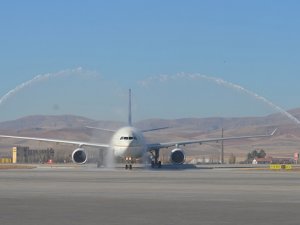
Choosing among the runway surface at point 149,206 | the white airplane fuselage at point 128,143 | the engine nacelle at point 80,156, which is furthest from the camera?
the engine nacelle at point 80,156

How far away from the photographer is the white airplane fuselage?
84.6 meters

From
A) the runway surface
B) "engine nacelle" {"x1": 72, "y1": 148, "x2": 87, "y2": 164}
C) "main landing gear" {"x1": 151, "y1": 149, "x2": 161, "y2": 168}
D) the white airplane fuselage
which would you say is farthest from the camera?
"engine nacelle" {"x1": 72, "y1": 148, "x2": 87, "y2": 164}

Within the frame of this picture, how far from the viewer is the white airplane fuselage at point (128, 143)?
84.6 m

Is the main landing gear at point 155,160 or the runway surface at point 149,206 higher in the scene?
the main landing gear at point 155,160

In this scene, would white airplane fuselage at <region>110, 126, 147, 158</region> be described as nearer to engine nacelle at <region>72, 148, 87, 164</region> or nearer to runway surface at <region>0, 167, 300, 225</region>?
engine nacelle at <region>72, 148, 87, 164</region>

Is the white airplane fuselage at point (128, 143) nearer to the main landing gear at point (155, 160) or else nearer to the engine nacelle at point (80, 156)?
the main landing gear at point (155, 160)

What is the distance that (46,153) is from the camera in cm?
16862

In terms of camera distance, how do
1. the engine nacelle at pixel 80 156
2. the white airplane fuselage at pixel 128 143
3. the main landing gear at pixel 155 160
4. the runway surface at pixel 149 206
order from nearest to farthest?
1. the runway surface at pixel 149 206
2. the white airplane fuselage at pixel 128 143
3. the main landing gear at pixel 155 160
4. the engine nacelle at pixel 80 156

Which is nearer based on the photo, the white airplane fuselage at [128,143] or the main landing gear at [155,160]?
the white airplane fuselage at [128,143]

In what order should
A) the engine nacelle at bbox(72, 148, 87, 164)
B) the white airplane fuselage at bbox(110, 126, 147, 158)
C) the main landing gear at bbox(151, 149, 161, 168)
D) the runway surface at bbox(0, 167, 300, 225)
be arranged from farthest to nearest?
the engine nacelle at bbox(72, 148, 87, 164) < the main landing gear at bbox(151, 149, 161, 168) < the white airplane fuselage at bbox(110, 126, 147, 158) < the runway surface at bbox(0, 167, 300, 225)

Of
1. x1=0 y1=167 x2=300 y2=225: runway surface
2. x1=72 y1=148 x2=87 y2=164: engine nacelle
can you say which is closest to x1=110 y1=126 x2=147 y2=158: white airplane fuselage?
x1=72 y1=148 x2=87 y2=164: engine nacelle

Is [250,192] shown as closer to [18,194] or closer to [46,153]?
[18,194]

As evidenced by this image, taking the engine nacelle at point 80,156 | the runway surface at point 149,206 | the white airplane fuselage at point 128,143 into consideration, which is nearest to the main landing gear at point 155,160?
the white airplane fuselage at point 128,143

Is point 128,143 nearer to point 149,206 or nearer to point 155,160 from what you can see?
point 155,160
